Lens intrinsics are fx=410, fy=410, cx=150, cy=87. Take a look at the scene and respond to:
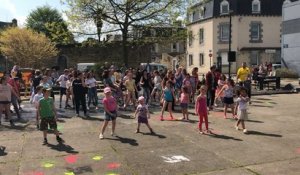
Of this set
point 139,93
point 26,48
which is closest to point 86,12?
point 139,93

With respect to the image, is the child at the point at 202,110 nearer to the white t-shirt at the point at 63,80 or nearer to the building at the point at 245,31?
the white t-shirt at the point at 63,80

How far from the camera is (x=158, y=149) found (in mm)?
9891

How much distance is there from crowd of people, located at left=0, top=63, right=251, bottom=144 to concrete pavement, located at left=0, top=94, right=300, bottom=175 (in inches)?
19.7

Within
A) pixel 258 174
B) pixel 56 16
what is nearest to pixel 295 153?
pixel 258 174

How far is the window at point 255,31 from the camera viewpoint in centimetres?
4875

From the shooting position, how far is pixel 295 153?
9.37 meters

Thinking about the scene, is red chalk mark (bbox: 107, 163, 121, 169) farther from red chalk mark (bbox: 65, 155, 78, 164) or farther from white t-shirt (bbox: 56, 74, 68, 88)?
white t-shirt (bbox: 56, 74, 68, 88)

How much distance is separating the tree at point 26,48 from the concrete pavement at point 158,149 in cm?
3100

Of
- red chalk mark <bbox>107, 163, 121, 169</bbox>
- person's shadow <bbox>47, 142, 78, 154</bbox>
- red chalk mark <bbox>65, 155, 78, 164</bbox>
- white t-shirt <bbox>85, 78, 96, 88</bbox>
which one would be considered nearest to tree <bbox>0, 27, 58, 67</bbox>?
white t-shirt <bbox>85, 78, 96, 88</bbox>

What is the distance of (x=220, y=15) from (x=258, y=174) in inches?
1672

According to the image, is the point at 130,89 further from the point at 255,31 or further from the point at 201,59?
the point at 201,59

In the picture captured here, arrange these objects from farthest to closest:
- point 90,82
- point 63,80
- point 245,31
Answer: point 245,31, point 63,80, point 90,82

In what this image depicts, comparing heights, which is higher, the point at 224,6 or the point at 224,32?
the point at 224,6

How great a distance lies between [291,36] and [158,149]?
31.4 m
